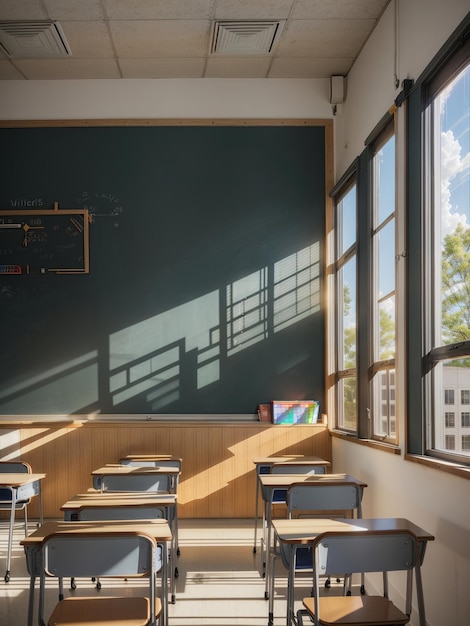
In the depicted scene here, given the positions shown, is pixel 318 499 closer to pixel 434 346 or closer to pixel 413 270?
pixel 434 346

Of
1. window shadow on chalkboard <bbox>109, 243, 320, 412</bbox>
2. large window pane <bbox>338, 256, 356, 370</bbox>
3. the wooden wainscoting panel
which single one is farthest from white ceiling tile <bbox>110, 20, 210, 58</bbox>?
the wooden wainscoting panel

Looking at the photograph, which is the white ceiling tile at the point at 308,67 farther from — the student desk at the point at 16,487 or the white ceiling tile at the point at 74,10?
the student desk at the point at 16,487

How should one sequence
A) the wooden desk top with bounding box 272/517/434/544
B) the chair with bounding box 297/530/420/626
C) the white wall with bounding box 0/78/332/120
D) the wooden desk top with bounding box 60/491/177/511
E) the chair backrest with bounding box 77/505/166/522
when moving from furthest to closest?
the white wall with bounding box 0/78/332/120, the wooden desk top with bounding box 60/491/177/511, the chair backrest with bounding box 77/505/166/522, the wooden desk top with bounding box 272/517/434/544, the chair with bounding box 297/530/420/626

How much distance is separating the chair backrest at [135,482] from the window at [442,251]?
169 cm

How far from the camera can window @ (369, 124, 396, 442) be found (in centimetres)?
538

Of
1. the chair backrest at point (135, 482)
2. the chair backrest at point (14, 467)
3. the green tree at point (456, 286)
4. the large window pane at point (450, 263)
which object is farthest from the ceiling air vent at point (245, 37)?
the chair backrest at point (14, 467)

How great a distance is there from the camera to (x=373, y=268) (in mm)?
5879

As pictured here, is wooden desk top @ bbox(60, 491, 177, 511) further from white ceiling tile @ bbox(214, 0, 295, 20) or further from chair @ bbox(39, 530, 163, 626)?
white ceiling tile @ bbox(214, 0, 295, 20)

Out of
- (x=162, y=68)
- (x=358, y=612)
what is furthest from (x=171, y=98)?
(x=358, y=612)

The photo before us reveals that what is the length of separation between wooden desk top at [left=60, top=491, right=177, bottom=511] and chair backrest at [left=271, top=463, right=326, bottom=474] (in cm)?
109

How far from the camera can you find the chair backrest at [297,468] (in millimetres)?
5430

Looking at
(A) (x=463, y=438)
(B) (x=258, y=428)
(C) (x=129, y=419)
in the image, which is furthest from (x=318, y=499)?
(C) (x=129, y=419)

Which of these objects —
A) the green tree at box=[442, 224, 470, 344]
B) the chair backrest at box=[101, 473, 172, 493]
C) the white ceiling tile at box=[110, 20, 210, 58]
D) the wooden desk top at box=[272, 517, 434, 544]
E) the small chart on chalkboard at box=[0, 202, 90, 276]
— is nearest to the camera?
the wooden desk top at box=[272, 517, 434, 544]

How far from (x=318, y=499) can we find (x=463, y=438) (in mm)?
912
